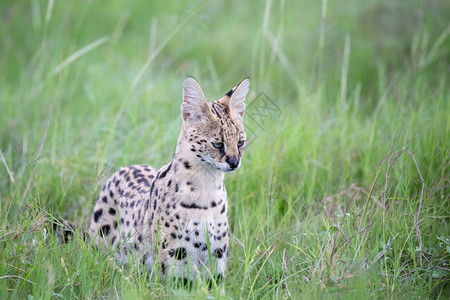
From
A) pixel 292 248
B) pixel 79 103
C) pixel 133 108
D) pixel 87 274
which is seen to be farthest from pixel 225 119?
pixel 79 103

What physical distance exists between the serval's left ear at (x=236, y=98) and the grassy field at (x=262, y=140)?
0.57m

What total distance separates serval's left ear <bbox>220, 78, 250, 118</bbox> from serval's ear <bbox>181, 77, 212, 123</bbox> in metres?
0.21

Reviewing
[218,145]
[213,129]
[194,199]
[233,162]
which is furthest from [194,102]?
[194,199]

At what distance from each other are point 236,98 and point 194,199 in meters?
0.80

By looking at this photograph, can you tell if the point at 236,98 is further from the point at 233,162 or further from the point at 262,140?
the point at 262,140

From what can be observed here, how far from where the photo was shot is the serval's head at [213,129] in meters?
3.76

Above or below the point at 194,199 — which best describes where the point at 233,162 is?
above

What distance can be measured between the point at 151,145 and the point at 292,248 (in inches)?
84.3

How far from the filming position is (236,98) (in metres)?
4.08

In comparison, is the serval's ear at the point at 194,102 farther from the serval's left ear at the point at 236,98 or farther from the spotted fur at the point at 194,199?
the serval's left ear at the point at 236,98

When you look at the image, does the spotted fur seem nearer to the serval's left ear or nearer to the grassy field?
the serval's left ear

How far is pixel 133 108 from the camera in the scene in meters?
6.20

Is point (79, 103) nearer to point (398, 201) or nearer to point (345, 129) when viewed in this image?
point (345, 129)

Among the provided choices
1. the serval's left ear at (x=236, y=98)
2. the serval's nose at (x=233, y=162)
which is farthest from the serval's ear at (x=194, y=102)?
the serval's nose at (x=233, y=162)
